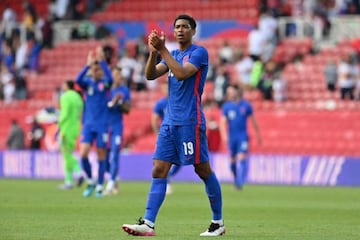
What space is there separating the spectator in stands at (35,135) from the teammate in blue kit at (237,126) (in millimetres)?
10186

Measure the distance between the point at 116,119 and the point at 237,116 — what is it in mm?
3846

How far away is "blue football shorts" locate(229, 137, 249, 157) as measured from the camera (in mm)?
24797

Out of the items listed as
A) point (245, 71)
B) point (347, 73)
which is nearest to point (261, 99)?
point (245, 71)

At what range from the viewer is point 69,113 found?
2416 cm

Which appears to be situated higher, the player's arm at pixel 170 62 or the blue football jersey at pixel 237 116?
the player's arm at pixel 170 62

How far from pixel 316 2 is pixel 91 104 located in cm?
1705

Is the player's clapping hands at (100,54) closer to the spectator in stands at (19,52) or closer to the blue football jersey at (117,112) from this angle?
the blue football jersey at (117,112)

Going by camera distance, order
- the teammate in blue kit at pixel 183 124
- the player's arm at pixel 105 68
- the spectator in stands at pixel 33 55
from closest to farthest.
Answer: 1. the teammate in blue kit at pixel 183 124
2. the player's arm at pixel 105 68
3. the spectator in stands at pixel 33 55

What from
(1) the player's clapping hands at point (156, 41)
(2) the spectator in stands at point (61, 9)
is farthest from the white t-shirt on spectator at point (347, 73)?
(1) the player's clapping hands at point (156, 41)

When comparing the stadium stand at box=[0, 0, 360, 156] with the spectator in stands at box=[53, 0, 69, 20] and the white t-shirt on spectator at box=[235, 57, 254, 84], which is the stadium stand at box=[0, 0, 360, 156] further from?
the spectator in stands at box=[53, 0, 69, 20]

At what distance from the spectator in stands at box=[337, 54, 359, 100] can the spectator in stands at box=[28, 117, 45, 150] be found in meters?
9.34

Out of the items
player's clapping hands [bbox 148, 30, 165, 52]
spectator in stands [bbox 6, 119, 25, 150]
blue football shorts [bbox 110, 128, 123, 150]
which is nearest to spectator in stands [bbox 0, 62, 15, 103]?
spectator in stands [bbox 6, 119, 25, 150]

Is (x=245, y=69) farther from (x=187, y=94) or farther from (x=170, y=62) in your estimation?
(x=170, y=62)

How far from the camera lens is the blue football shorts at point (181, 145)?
39.8 ft
